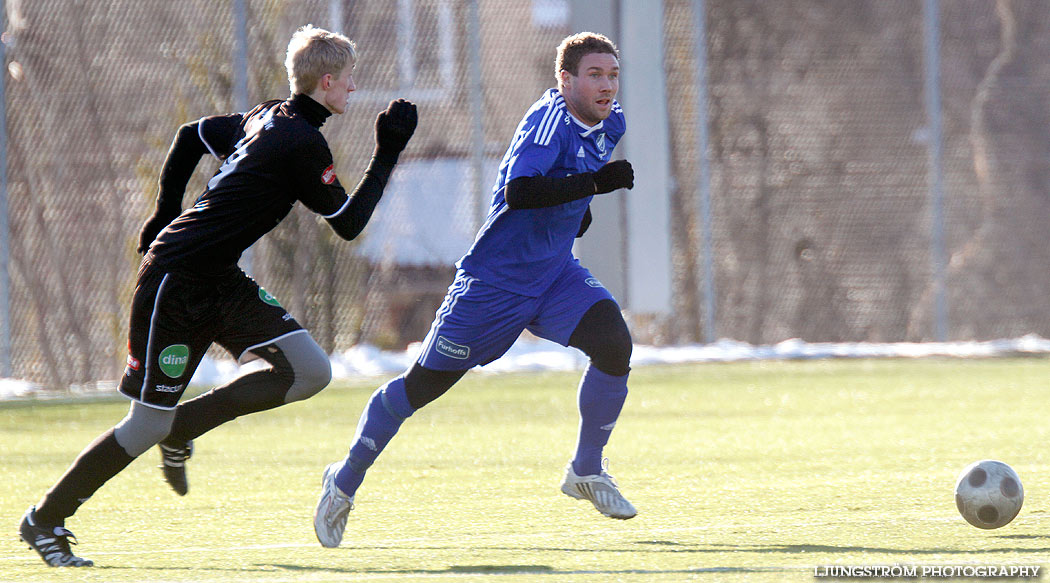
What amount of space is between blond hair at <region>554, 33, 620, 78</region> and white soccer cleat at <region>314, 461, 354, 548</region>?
176cm

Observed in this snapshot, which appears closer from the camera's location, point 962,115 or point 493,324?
point 493,324

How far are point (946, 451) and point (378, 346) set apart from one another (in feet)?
23.9

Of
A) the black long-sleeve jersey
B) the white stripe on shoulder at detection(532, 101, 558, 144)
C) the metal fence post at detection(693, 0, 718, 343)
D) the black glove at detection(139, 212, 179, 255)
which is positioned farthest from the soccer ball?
the metal fence post at detection(693, 0, 718, 343)

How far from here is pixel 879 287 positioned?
1511cm

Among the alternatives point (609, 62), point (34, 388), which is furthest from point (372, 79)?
point (609, 62)

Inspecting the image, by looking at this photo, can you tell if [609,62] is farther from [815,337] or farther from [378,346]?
[815,337]

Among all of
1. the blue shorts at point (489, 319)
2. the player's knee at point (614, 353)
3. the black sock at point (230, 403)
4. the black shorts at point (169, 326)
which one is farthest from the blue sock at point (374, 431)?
the player's knee at point (614, 353)

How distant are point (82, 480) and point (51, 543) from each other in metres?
0.28

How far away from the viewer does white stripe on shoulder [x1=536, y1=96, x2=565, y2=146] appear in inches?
203

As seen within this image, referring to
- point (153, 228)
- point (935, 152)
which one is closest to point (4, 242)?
point (153, 228)

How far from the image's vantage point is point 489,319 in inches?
205

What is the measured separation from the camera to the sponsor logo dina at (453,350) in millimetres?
5152

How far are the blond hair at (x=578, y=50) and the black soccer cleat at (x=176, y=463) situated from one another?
203 cm

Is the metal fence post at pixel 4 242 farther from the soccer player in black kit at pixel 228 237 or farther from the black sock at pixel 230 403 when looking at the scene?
the soccer player in black kit at pixel 228 237
